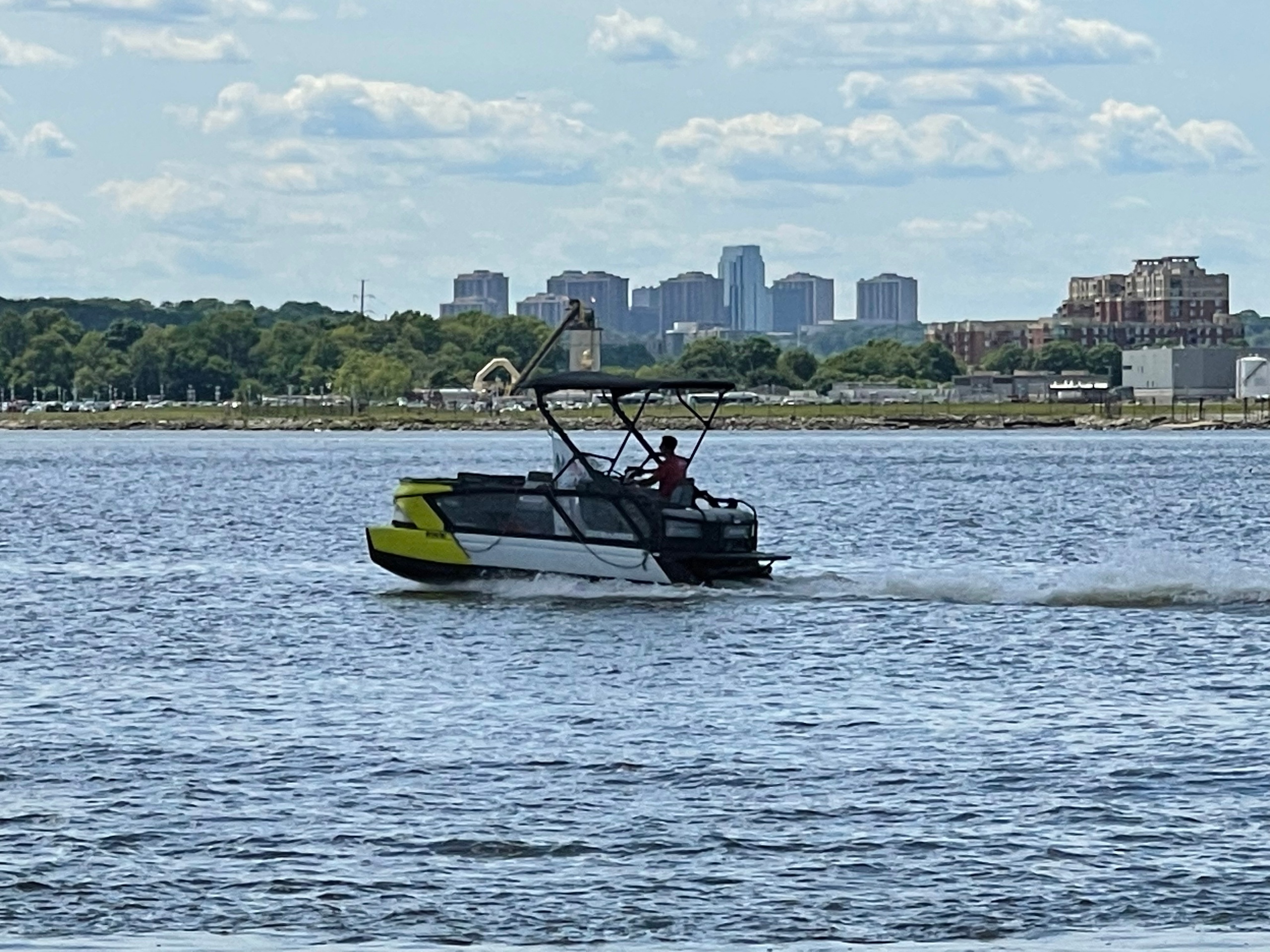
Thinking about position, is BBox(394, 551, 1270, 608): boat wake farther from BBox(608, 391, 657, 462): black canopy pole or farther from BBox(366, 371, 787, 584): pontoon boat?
BBox(608, 391, 657, 462): black canopy pole

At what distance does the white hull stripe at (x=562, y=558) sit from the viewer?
38438 mm

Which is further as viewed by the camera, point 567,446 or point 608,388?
point 608,388

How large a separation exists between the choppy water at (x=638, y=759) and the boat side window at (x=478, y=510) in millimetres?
1066

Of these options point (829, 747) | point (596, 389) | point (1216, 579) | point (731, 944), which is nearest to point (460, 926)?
point (731, 944)

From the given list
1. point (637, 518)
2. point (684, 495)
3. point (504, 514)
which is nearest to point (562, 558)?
point (504, 514)

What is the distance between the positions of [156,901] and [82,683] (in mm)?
12726

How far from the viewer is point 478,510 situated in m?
39.3

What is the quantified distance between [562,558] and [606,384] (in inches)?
113

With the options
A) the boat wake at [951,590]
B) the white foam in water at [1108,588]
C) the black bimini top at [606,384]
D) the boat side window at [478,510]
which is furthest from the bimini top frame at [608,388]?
the white foam in water at [1108,588]

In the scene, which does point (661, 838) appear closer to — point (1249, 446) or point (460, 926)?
point (460, 926)

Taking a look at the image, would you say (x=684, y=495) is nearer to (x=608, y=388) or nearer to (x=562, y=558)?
(x=562, y=558)

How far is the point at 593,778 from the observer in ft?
76.8

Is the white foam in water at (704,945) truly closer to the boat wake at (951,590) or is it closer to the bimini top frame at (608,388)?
the bimini top frame at (608,388)

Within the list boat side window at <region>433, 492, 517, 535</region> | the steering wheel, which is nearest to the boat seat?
the steering wheel
